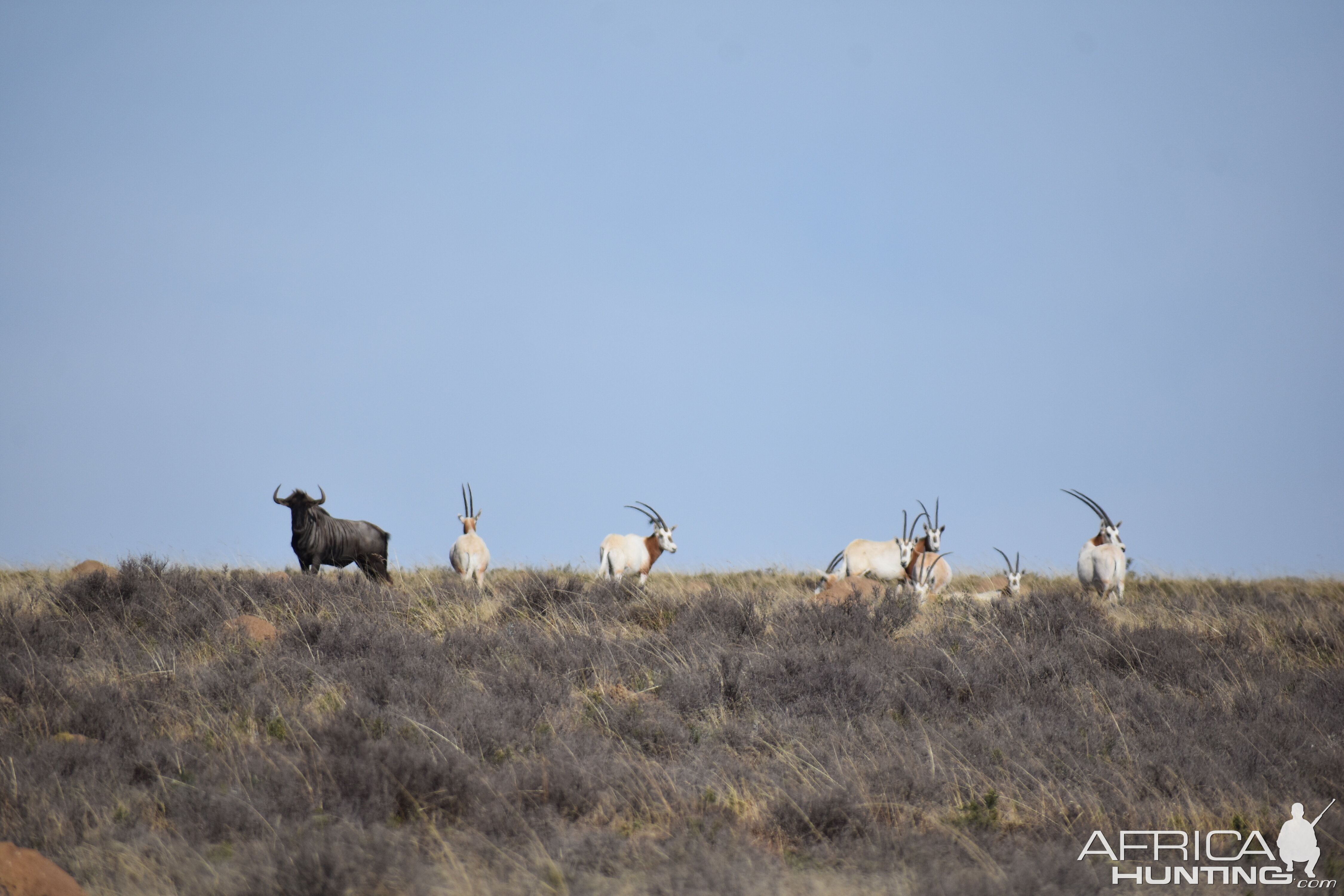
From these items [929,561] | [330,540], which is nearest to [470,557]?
[330,540]

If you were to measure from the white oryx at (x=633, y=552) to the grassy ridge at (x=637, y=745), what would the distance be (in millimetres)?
7162

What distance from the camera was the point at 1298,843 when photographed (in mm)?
5121

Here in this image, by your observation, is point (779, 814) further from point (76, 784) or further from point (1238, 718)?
point (1238, 718)

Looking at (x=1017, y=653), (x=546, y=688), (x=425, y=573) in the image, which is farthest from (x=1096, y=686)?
(x=425, y=573)

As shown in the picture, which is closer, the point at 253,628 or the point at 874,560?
the point at 253,628

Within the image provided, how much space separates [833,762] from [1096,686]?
3.70 meters

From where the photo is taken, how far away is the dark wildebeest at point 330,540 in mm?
14984

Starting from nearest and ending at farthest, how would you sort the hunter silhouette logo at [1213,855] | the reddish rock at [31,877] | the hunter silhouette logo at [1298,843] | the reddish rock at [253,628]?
the reddish rock at [31,877] < the hunter silhouette logo at [1213,855] < the hunter silhouette logo at [1298,843] < the reddish rock at [253,628]

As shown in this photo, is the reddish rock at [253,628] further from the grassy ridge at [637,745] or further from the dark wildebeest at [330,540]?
the dark wildebeest at [330,540]

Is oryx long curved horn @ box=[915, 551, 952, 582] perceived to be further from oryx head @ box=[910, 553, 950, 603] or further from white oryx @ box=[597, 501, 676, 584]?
white oryx @ box=[597, 501, 676, 584]

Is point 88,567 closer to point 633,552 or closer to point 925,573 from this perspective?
point 633,552

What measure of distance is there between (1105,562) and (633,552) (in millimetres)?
9441

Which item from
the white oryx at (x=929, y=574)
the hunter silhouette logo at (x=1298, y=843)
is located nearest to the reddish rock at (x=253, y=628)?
the hunter silhouette logo at (x=1298, y=843)

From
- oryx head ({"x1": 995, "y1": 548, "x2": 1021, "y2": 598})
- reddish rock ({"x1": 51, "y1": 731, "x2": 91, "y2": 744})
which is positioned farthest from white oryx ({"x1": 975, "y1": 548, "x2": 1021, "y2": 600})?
reddish rock ({"x1": 51, "y1": 731, "x2": 91, "y2": 744})
